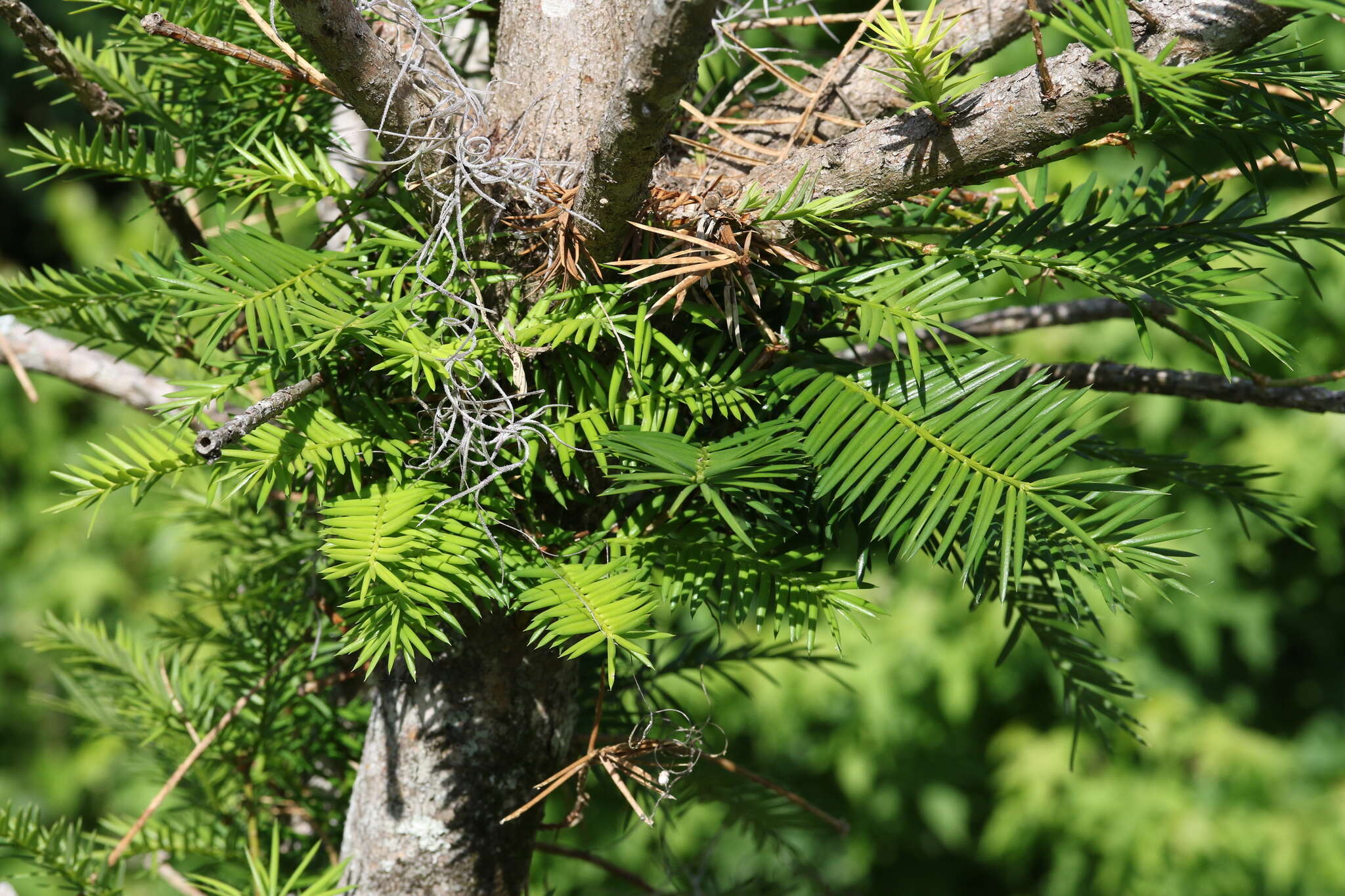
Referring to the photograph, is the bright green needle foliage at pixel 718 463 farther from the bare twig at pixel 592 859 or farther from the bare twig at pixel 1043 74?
the bare twig at pixel 592 859

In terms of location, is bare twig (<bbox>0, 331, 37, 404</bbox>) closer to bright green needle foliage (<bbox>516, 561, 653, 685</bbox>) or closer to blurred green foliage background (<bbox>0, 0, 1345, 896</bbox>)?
bright green needle foliage (<bbox>516, 561, 653, 685</bbox>)

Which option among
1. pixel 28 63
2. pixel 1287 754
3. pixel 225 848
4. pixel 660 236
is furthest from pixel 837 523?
pixel 28 63

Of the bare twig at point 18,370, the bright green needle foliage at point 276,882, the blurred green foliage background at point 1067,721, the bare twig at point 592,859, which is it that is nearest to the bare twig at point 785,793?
the bare twig at point 592,859

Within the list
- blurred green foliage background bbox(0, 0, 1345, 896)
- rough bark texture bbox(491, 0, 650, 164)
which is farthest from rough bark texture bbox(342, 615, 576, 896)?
blurred green foliage background bbox(0, 0, 1345, 896)

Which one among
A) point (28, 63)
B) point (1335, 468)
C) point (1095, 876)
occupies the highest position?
point (28, 63)

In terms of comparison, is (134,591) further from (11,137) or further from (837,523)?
(837,523)

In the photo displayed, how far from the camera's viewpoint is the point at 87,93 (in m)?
0.50

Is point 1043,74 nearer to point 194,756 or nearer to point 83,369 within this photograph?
point 194,756

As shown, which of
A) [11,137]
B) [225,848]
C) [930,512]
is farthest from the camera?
[11,137]

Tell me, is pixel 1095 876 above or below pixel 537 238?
below

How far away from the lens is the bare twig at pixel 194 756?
57 cm

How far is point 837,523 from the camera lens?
42cm

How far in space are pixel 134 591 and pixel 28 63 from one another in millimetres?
1392

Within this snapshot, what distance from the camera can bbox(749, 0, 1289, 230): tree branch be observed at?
13.8 inches
